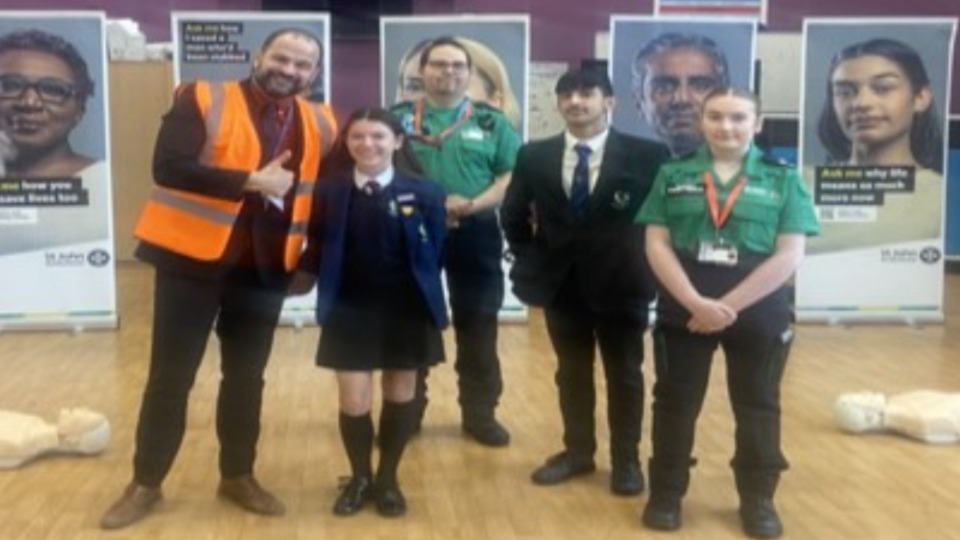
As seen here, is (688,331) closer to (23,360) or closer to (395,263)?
(395,263)

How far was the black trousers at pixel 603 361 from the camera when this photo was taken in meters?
4.24

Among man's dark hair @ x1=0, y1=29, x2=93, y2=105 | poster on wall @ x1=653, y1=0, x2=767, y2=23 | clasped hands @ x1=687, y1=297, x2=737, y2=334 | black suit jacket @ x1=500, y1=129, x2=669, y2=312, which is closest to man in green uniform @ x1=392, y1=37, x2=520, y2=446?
black suit jacket @ x1=500, y1=129, x2=669, y2=312

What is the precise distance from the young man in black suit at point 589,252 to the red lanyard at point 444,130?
0.43 metres

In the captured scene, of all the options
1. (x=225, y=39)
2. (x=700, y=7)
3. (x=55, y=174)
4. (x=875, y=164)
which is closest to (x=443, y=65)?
(x=225, y=39)

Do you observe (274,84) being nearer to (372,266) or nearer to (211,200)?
(211,200)

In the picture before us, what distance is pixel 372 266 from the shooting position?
12.9 feet

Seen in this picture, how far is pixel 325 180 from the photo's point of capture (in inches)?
156

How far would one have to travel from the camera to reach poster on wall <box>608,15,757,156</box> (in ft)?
24.0

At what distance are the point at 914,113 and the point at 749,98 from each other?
408 centimetres

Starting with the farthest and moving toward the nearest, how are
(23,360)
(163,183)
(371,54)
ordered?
(371,54)
(23,360)
(163,183)

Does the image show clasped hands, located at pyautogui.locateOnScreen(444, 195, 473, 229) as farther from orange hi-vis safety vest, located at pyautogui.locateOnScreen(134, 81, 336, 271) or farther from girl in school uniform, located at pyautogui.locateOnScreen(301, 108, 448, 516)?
orange hi-vis safety vest, located at pyautogui.locateOnScreen(134, 81, 336, 271)

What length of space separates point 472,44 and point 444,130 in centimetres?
204

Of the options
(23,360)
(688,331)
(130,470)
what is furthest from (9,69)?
(688,331)

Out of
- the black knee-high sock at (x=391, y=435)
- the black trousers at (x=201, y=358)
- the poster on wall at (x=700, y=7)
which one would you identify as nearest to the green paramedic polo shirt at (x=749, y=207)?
the black knee-high sock at (x=391, y=435)
